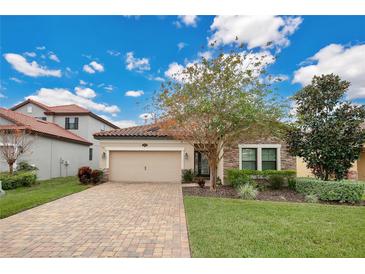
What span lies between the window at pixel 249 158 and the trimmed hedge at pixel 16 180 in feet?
38.6

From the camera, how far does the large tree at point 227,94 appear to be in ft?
28.4

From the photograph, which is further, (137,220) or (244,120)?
(244,120)

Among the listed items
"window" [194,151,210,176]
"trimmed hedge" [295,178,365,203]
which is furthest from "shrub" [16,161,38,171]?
"trimmed hedge" [295,178,365,203]

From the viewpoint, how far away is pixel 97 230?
496 cm

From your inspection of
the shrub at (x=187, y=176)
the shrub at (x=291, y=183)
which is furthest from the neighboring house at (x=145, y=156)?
the shrub at (x=291, y=183)

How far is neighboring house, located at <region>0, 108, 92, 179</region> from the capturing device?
1358 cm

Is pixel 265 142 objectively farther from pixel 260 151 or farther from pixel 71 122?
pixel 71 122

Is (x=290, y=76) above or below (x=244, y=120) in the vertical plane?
above

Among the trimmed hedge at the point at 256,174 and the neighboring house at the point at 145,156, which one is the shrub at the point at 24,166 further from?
the trimmed hedge at the point at 256,174

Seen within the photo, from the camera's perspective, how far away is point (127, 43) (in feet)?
24.4

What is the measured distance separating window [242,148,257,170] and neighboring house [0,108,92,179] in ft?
42.2
